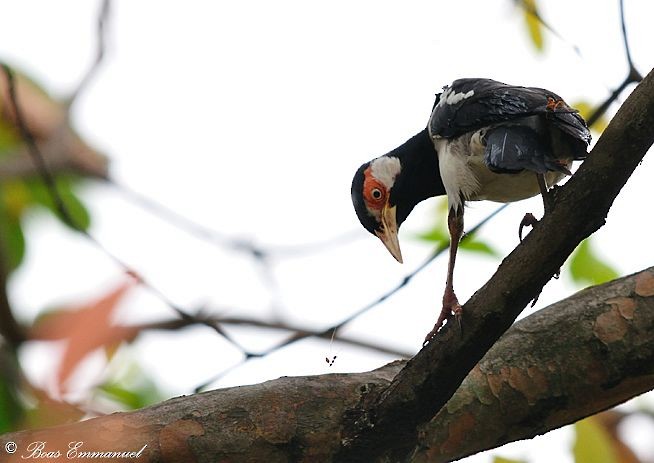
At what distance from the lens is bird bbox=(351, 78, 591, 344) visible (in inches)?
148

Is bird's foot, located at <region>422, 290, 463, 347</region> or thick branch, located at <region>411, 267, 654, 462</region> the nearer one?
thick branch, located at <region>411, 267, 654, 462</region>

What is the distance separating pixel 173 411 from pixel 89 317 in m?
1.17

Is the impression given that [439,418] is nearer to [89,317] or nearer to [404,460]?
[404,460]

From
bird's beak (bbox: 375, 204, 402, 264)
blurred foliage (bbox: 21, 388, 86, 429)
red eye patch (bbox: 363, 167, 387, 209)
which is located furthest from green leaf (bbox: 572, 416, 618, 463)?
blurred foliage (bbox: 21, 388, 86, 429)

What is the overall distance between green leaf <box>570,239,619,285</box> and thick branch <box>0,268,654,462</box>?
80 centimetres

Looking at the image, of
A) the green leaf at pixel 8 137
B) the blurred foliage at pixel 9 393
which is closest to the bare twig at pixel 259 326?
the blurred foliage at pixel 9 393

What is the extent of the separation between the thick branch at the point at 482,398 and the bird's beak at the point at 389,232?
4.41ft

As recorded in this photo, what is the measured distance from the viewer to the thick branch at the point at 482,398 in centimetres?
334

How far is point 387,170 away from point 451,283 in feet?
5.17

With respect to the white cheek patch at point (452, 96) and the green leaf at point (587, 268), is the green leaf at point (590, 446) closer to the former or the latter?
the green leaf at point (587, 268)

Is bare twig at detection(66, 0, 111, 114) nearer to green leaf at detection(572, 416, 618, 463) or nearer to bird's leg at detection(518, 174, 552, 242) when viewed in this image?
bird's leg at detection(518, 174, 552, 242)

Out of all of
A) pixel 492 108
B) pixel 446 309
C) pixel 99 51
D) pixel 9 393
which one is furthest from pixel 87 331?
pixel 492 108

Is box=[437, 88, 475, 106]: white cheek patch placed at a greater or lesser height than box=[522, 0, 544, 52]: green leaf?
lesser

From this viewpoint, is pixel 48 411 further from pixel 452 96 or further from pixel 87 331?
pixel 452 96
